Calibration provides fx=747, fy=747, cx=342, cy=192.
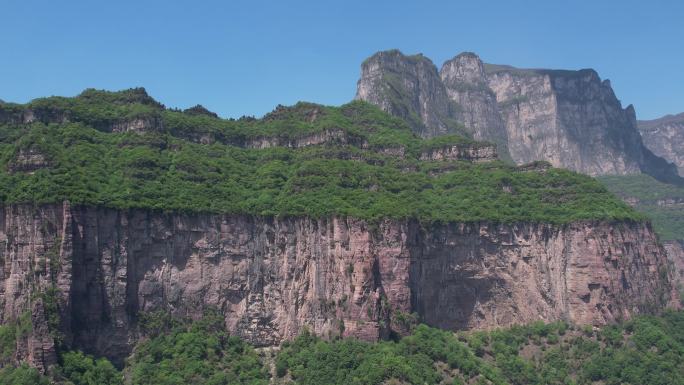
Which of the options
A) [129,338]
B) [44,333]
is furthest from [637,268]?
[44,333]

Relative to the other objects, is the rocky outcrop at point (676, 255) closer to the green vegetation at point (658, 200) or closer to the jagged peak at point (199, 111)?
the green vegetation at point (658, 200)

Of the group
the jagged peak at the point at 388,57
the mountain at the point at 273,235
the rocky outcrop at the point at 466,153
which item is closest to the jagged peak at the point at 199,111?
the mountain at the point at 273,235

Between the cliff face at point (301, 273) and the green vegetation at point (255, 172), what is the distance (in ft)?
5.85

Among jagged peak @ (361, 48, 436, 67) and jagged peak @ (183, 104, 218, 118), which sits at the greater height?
jagged peak @ (361, 48, 436, 67)

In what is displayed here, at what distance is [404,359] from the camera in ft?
228

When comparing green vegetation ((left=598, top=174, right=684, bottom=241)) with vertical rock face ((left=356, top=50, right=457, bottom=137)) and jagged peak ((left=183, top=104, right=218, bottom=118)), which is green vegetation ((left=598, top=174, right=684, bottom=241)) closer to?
vertical rock face ((left=356, top=50, right=457, bottom=137))

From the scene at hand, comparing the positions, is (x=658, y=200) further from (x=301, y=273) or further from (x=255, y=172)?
(x=301, y=273)

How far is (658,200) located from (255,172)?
409ft

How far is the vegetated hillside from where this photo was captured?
66.2m

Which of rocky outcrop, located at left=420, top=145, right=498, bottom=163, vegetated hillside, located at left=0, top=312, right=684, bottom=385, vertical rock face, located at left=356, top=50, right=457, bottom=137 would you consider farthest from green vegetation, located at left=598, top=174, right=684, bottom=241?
vegetated hillside, located at left=0, top=312, right=684, bottom=385

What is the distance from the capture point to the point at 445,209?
293 feet

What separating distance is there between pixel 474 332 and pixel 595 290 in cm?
1466

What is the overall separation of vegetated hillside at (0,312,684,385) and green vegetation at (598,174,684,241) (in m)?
84.9

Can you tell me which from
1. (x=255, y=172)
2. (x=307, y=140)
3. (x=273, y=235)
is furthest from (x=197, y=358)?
(x=307, y=140)
